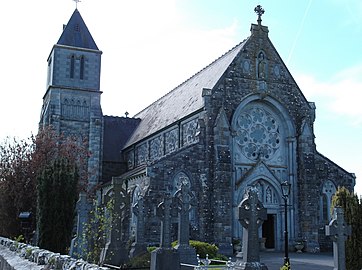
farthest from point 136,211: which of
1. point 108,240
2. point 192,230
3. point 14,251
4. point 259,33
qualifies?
point 259,33

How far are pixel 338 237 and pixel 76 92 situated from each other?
3240 centimetres

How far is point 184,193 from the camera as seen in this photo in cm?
1766

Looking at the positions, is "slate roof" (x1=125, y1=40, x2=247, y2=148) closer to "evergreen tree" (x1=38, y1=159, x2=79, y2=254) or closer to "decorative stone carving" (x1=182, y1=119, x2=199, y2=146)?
"decorative stone carving" (x1=182, y1=119, x2=199, y2=146)

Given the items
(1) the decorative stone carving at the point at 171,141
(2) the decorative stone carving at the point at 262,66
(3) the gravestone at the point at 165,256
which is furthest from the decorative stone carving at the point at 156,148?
(3) the gravestone at the point at 165,256

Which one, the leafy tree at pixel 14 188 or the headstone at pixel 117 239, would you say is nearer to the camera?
the headstone at pixel 117 239

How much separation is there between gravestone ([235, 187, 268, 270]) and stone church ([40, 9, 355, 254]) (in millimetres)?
12180

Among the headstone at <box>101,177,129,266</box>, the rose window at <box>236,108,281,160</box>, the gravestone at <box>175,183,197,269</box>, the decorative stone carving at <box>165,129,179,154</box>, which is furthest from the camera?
the decorative stone carving at <box>165,129,179,154</box>

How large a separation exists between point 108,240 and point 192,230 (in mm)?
10200

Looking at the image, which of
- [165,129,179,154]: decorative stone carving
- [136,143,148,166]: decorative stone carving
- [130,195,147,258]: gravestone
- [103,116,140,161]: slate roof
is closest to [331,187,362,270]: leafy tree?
[130,195,147,258]: gravestone

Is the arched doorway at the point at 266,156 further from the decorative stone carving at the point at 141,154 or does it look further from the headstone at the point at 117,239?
the headstone at the point at 117,239

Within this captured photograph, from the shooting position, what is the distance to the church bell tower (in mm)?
40844

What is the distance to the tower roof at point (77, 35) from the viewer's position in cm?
4375

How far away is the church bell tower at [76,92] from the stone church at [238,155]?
18.5ft

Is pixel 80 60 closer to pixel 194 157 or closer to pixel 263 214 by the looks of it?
pixel 194 157
